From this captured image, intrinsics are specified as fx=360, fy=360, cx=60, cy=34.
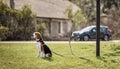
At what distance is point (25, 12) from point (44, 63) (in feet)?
72.0

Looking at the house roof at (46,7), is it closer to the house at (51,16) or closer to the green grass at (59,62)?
the house at (51,16)

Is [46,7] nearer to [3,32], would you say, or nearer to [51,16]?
[51,16]

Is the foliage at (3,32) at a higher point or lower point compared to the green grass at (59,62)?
higher

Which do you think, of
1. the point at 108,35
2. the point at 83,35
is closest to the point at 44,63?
the point at 83,35

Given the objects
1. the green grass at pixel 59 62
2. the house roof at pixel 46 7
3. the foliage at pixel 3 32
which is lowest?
the green grass at pixel 59 62

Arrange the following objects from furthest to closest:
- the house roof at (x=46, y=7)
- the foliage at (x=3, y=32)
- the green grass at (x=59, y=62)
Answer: the house roof at (x=46, y=7) → the foliage at (x=3, y=32) → the green grass at (x=59, y=62)

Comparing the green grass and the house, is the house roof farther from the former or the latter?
the green grass

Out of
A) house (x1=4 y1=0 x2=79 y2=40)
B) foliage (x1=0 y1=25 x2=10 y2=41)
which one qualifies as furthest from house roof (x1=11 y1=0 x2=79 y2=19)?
foliage (x1=0 y1=25 x2=10 y2=41)

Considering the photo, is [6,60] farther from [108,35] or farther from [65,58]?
[108,35]

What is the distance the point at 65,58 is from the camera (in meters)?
16.1

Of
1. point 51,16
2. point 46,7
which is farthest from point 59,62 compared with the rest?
point 46,7

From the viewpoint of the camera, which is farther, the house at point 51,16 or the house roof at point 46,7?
the house at point 51,16

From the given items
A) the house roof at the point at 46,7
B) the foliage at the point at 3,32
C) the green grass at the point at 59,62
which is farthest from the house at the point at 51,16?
the green grass at the point at 59,62

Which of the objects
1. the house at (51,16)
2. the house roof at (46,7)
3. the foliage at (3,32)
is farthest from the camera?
the house at (51,16)
